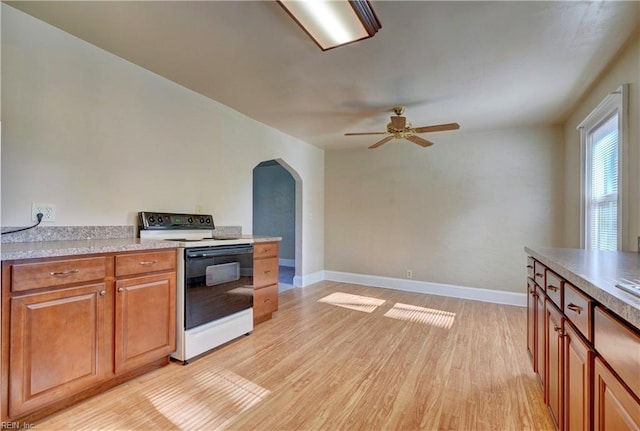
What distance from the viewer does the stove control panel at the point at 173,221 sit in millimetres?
2611

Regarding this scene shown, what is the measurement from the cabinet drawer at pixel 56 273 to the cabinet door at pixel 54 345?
0.05 meters

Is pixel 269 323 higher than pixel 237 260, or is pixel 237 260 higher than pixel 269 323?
pixel 237 260

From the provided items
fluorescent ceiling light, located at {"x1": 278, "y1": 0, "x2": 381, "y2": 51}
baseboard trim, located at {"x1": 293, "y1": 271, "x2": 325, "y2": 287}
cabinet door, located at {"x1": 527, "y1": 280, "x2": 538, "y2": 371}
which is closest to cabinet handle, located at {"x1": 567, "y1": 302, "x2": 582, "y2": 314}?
cabinet door, located at {"x1": 527, "y1": 280, "x2": 538, "y2": 371}

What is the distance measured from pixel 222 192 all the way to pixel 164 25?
5.83 feet

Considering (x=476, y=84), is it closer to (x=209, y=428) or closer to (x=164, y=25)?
(x=164, y=25)

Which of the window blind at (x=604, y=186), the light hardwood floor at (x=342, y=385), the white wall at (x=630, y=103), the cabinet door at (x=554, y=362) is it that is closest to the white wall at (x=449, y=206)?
the window blind at (x=604, y=186)

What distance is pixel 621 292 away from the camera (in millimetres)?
900

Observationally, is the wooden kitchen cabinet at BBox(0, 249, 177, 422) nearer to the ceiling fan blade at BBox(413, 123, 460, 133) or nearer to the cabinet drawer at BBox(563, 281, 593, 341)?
the cabinet drawer at BBox(563, 281, 593, 341)

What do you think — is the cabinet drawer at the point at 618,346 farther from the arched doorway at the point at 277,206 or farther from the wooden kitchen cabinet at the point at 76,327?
the arched doorway at the point at 277,206

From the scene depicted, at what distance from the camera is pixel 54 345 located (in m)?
1.65

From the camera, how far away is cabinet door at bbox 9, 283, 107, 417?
152 cm

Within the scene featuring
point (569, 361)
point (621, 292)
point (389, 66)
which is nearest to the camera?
point (621, 292)

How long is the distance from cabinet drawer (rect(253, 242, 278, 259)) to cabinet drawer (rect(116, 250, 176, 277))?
969mm

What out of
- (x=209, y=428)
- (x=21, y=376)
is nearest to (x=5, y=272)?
(x=21, y=376)
